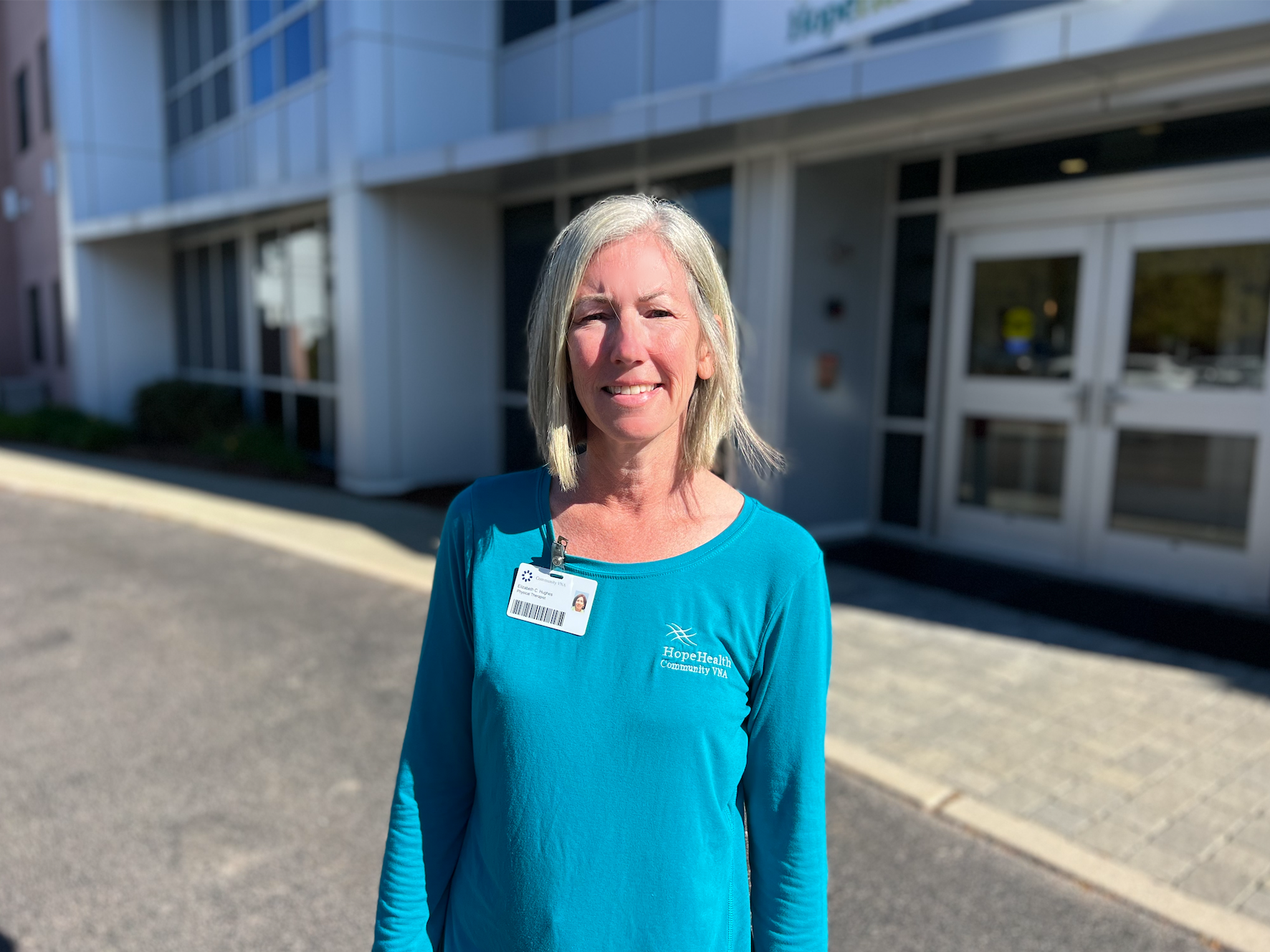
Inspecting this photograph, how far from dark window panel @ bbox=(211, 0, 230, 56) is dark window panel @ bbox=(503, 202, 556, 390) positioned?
23.2ft

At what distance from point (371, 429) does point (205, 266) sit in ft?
25.9

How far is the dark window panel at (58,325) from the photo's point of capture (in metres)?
19.9

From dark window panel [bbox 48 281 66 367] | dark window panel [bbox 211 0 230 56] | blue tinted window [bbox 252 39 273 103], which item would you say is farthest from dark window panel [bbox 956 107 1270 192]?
dark window panel [bbox 48 281 66 367]

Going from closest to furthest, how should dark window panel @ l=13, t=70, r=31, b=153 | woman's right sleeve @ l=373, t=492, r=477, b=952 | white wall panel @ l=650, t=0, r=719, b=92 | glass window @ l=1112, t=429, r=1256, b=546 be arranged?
woman's right sleeve @ l=373, t=492, r=477, b=952 → glass window @ l=1112, t=429, r=1256, b=546 → white wall panel @ l=650, t=0, r=719, b=92 → dark window panel @ l=13, t=70, r=31, b=153

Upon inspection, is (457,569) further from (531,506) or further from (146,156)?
(146,156)

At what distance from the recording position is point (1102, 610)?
6.40 m

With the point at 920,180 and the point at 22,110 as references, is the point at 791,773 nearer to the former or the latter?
the point at 920,180

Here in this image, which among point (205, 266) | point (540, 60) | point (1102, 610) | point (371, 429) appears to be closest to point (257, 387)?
point (205, 266)

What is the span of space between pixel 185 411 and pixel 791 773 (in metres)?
16.2

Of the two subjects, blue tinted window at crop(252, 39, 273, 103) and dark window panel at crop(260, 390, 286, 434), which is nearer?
blue tinted window at crop(252, 39, 273, 103)

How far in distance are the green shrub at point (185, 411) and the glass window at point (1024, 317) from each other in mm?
11403

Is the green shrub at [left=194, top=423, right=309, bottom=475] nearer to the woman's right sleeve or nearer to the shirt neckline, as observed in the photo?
the woman's right sleeve

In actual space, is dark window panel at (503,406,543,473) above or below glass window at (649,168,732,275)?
below

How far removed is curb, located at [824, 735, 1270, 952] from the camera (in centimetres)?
305
